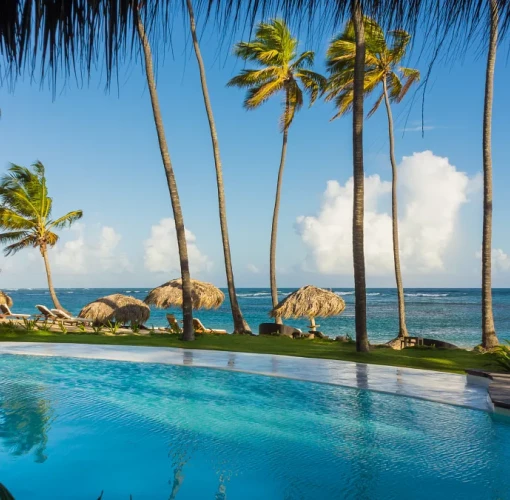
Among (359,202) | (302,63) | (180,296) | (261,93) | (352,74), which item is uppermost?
(302,63)

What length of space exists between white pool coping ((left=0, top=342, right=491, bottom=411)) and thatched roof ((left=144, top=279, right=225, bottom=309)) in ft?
26.4

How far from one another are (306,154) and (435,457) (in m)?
20.9

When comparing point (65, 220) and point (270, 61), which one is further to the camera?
point (65, 220)

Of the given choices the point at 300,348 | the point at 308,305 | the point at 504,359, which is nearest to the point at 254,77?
the point at 308,305

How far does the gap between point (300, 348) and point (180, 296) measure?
931 centimetres

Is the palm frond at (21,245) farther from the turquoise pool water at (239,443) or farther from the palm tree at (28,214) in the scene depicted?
the turquoise pool water at (239,443)

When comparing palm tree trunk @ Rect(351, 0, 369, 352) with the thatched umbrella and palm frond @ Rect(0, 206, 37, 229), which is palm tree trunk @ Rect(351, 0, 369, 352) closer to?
the thatched umbrella

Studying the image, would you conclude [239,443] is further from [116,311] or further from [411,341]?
[116,311]

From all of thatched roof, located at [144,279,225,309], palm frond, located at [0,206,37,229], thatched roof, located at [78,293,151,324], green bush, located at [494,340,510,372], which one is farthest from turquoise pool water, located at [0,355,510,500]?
palm frond, located at [0,206,37,229]

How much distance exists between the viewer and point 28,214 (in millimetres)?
26453

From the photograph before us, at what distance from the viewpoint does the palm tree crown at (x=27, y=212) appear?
2570cm

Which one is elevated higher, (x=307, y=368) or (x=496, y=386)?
(x=496, y=386)

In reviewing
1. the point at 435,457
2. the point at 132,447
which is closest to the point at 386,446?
the point at 435,457

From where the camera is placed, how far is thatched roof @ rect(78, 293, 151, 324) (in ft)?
65.3
